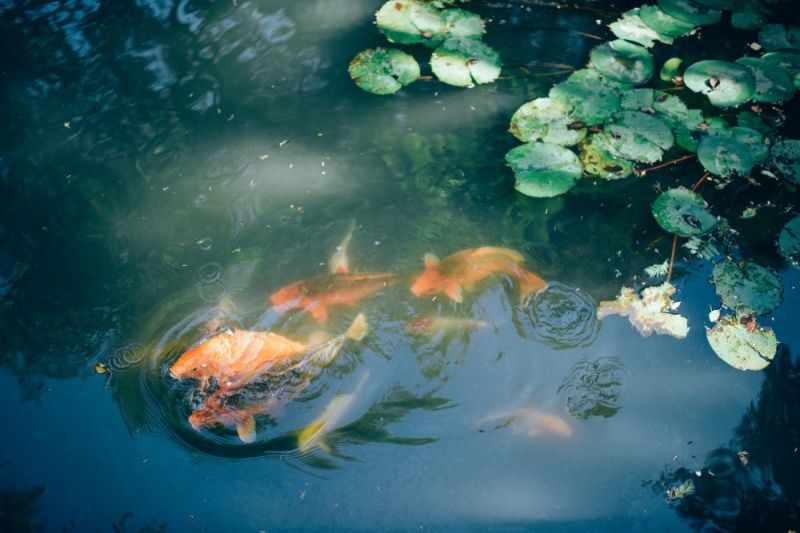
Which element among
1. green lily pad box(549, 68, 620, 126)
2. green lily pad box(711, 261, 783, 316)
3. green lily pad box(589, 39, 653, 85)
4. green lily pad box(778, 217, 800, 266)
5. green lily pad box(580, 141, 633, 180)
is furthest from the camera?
green lily pad box(589, 39, 653, 85)

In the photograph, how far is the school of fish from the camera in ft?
6.81

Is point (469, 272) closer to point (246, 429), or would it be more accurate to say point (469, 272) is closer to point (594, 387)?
point (594, 387)

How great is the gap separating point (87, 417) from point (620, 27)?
11.4 ft

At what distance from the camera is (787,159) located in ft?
8.38

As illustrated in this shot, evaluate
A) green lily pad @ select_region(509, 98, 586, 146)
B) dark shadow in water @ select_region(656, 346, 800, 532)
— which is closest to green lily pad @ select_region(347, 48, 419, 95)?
green lily pad @ select_region(509, 98, 586, 146)

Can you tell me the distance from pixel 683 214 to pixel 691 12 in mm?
1547

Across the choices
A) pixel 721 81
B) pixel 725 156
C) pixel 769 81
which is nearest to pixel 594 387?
pixel 725 156

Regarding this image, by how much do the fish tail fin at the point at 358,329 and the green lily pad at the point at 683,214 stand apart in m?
1.47

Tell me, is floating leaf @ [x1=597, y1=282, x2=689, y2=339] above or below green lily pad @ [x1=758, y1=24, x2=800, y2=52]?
below

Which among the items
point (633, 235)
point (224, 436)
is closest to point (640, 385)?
point (633, 235)

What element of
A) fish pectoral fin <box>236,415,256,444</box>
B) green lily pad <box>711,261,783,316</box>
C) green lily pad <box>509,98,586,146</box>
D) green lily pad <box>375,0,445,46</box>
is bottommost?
green lily pad <box>711,261,783,316</box>

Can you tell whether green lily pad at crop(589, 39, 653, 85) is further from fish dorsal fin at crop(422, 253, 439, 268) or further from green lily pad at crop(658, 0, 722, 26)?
fish dorsal fin at crop(422, 253, 439, 268)

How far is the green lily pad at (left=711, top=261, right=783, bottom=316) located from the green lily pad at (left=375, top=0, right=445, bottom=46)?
6.62ft

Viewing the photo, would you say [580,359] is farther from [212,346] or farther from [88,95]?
[88,95]
